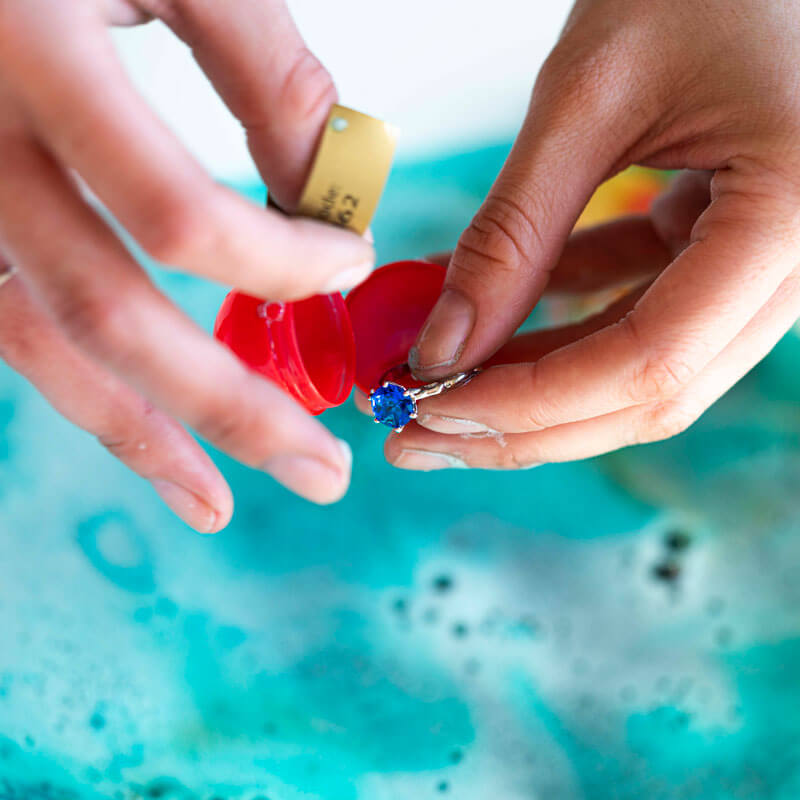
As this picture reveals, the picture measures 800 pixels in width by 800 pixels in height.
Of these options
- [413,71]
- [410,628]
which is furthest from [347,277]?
[413,71]

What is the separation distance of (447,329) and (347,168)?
194mm

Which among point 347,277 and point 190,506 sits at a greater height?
point 347,277

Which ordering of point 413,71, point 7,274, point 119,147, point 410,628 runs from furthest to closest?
point 413,71 → point 410,628 → point 7,274 → point 119,147

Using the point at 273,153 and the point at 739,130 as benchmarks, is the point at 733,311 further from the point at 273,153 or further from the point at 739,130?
the point at 273,153

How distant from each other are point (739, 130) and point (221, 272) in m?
0.44

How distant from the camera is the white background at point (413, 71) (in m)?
1.17

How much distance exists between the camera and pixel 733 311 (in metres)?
0.58

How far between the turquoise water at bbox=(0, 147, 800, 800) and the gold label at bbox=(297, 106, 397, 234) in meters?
0.55

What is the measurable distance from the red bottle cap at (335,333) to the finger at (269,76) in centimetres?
16

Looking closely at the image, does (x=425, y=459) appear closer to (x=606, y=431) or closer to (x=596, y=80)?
(x=606, y=431)

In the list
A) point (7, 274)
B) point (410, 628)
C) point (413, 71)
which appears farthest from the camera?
point (413, 71)

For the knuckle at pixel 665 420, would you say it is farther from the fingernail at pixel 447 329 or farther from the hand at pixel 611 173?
the fingernail at pixel 447 329

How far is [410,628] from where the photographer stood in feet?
2.97

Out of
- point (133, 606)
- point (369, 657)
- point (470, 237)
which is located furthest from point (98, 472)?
point (470, 237)
